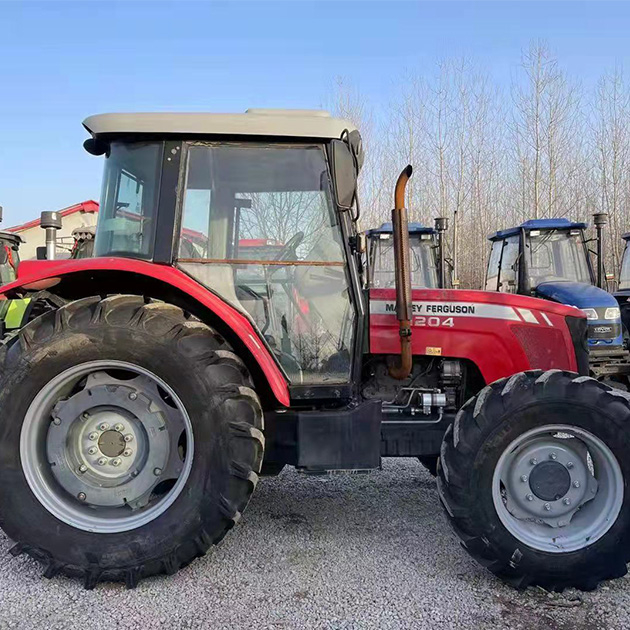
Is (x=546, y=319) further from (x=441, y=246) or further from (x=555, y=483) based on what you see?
(x=441, y=246)

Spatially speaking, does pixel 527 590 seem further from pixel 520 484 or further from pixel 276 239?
pixel 276 239

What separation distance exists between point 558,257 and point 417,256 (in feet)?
7.21

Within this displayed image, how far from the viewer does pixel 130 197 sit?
9.45 feet

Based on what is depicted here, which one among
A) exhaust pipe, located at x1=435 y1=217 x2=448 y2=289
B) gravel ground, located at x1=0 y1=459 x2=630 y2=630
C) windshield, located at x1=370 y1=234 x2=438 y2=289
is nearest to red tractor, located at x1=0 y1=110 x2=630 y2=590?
gravel ground, located at x1=0 y1=459 x2=630 y2=630

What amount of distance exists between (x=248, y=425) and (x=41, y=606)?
44.6 inches

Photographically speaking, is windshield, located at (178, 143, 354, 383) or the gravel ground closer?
the gravel ground

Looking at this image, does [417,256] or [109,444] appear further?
[417,256]

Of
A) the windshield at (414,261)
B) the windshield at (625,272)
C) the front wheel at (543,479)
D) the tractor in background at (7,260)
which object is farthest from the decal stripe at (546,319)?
the tractor in background at (7,260)

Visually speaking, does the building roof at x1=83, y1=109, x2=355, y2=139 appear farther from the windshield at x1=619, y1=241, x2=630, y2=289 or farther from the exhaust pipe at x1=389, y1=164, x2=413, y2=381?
the windshield at x1=619, y1=241, x2=630, y2=289

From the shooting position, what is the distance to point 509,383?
2684 mm

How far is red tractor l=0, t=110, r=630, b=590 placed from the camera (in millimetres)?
2598

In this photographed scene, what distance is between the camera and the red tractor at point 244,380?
2.60 m

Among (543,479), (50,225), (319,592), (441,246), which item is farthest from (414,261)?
(319,592)

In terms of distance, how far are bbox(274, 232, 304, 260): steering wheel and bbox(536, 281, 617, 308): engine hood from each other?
16.3 ft
